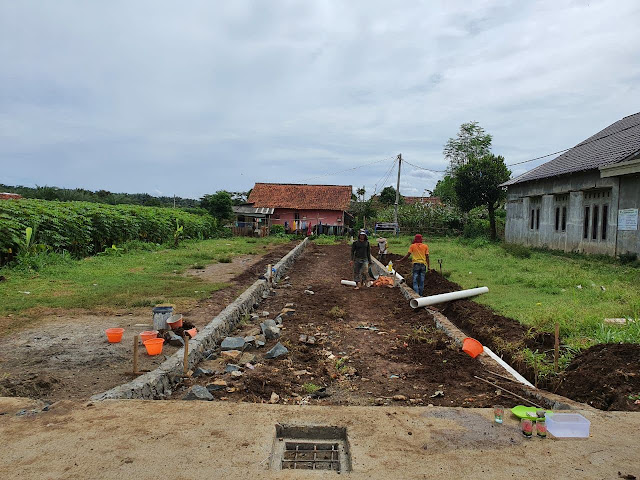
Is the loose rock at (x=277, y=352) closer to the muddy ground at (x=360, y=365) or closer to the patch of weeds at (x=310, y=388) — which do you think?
the muddy ground at (x=360, y=365)

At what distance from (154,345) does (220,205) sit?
31.7 metres

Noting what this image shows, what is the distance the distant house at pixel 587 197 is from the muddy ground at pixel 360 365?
9.93m

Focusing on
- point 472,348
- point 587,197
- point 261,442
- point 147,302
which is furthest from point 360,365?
point 587,197

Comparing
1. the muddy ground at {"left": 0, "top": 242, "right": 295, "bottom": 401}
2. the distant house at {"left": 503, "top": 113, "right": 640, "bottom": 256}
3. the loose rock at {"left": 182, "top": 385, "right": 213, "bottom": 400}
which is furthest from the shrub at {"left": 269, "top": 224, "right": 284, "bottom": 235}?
the loose rock at {"left": 182, "top": 385, "right": 213, "bottom": 400}

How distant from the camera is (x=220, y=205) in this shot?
3656 cm

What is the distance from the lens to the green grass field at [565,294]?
20.5 feet

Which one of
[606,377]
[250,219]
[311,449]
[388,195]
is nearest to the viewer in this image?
[311,449]

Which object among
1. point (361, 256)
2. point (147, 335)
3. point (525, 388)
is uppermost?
point (361, 256)

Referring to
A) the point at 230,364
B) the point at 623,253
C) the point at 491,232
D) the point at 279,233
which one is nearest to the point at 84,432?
the point at 230,364

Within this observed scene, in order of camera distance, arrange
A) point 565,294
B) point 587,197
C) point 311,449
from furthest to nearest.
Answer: point 587,197 < point 565,294 < point 311,449

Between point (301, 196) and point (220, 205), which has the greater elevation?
point (301, 196)

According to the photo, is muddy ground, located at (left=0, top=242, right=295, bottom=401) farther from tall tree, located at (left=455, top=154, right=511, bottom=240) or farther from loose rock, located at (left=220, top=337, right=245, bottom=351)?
tall tree, located at (left=455, top=154, right=511, bottom=240)

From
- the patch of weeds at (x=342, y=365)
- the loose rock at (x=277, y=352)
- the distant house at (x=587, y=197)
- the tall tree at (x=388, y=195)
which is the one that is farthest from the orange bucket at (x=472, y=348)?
→ the tall tree at (x=388, y=195)

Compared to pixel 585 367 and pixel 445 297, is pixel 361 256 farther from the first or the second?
pixel 585 367
